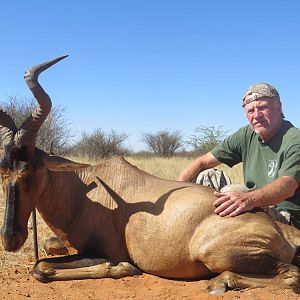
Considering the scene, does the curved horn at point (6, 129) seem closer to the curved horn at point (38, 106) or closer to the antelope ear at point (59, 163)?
the curved horn at point (38, 106)

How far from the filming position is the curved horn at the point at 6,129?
5.33 m

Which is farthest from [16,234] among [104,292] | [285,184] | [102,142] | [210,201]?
[102,142]

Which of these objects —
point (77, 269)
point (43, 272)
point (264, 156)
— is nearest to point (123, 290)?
point (77, 269)

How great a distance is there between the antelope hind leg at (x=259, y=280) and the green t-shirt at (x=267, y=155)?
3.38 feet

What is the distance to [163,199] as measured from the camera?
5430mm

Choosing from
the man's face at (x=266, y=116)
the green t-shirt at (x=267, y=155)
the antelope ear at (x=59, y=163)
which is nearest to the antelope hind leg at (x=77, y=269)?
the antelope ear at (x=59, y=163)

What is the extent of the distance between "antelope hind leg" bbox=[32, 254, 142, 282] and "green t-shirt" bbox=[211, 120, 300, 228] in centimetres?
206

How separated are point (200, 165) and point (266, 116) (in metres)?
1.50

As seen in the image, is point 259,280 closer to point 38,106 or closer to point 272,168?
point 272,168

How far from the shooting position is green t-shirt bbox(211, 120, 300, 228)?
5535 millimetres

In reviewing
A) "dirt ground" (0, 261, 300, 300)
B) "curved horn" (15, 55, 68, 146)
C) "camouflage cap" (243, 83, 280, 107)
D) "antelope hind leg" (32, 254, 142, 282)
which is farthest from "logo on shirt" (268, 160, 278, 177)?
"curved horn" (15, 55, 68, 146)

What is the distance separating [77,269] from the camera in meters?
5.26

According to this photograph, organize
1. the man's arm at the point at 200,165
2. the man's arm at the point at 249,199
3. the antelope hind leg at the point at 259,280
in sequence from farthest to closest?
the man's arm at the point at 200,165
the man's arm at the point at 249,199
the antelope hind leg at the point at 259,280

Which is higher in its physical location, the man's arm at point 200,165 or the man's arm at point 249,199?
the man's arm at point 200,165
